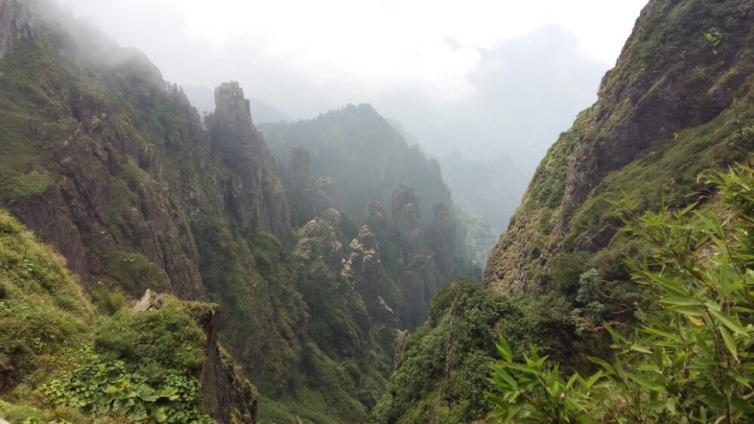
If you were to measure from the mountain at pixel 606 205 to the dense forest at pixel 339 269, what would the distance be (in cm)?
17

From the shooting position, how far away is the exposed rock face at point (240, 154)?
103125 millimetres

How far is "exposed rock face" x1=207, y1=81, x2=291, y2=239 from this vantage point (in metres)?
103

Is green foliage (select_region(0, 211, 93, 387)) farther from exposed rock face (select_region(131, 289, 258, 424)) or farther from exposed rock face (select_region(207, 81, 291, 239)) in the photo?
exposed rock face (select_region(207, 81, 291, 239))

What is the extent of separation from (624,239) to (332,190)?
152 meters

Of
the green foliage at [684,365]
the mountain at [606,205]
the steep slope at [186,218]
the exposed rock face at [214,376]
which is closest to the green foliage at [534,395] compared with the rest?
the green foliage at [684,365]

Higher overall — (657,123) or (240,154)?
(240,154)

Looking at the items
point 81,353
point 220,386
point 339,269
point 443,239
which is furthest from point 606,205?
point 443,239

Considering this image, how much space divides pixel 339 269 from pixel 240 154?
39.5 meters

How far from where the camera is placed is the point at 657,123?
34.0m

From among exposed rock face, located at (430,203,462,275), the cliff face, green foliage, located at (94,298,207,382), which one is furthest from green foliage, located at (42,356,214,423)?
exposed rock face, located at (430,203,462,275)

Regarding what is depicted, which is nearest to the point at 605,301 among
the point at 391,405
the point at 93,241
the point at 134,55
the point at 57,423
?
the point at 391,405

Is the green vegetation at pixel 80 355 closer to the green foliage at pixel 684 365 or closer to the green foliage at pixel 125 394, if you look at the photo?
the green foliage at pixel 125 394

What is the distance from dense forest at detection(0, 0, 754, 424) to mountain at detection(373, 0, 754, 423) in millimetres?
173

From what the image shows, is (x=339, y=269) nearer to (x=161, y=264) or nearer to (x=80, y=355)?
(x=161, y=264)
